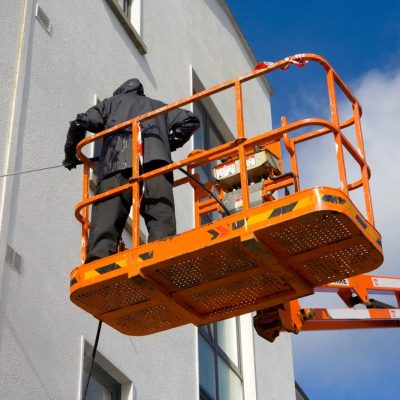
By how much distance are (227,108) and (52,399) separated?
9091mm


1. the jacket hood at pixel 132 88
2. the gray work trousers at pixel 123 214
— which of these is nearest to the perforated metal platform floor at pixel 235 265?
the gray work trousers at pixel 123 214

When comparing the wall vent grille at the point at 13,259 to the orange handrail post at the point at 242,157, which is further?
the wall vent grille at the point at 13,259

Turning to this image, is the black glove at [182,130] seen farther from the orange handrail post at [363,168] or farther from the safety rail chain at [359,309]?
the safety rail chain at [359,309]

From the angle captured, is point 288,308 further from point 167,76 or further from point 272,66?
point 167,76

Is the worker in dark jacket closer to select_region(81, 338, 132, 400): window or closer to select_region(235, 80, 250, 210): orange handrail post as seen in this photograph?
select_region(235, 80, 250, 210): orange handrail post

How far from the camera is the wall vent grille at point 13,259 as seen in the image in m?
8.76

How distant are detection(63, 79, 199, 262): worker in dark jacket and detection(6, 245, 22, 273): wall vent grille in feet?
3.09

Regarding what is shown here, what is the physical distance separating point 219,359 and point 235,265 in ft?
20.7

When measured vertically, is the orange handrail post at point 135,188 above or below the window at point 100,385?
above

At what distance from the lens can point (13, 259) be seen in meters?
8.81

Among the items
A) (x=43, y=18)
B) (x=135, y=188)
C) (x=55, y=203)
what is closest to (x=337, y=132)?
(x=135, y=188)

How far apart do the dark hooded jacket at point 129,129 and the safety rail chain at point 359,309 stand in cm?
241

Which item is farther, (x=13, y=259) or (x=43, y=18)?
(x=43, y=18)

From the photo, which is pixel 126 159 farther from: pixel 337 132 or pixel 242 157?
pixel 337 132
